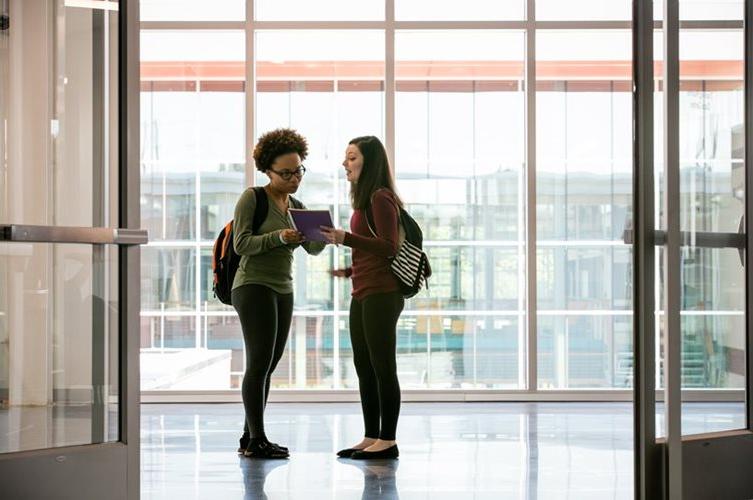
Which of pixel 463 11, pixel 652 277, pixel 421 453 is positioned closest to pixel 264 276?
pixel 421 453

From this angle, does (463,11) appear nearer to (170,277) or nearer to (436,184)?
(436,184)

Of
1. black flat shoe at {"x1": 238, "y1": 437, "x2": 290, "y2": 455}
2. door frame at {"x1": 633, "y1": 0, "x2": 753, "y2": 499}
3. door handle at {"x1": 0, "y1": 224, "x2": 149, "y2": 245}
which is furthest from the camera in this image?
black flat shoe at {"x1": 238, "y1": 437, "x2": 290, "y2": 455}

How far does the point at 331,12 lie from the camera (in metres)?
7.47

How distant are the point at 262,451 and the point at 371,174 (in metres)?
1.45

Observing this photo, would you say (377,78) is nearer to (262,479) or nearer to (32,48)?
(262,479)

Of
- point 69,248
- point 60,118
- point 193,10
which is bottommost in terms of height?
point 69,248

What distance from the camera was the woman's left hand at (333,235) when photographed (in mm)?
4840

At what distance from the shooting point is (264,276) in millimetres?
4957

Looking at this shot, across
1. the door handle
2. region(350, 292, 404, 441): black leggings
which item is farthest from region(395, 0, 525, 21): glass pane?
the door handle

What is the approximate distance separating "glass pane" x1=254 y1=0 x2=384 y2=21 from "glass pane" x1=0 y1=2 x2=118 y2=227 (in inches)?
166

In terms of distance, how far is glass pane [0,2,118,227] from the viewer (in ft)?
10.5

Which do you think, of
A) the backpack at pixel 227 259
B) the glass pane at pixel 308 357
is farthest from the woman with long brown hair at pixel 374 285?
the glass pane at pixel 308 357

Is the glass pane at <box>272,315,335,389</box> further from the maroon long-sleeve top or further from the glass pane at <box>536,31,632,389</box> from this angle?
the maroon long-sleeve top

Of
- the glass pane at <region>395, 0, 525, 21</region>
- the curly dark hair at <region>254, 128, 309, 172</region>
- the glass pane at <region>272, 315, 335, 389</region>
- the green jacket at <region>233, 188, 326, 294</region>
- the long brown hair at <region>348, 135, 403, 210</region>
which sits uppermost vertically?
the glass pane at <region>395, 0, 525, 21</region>
